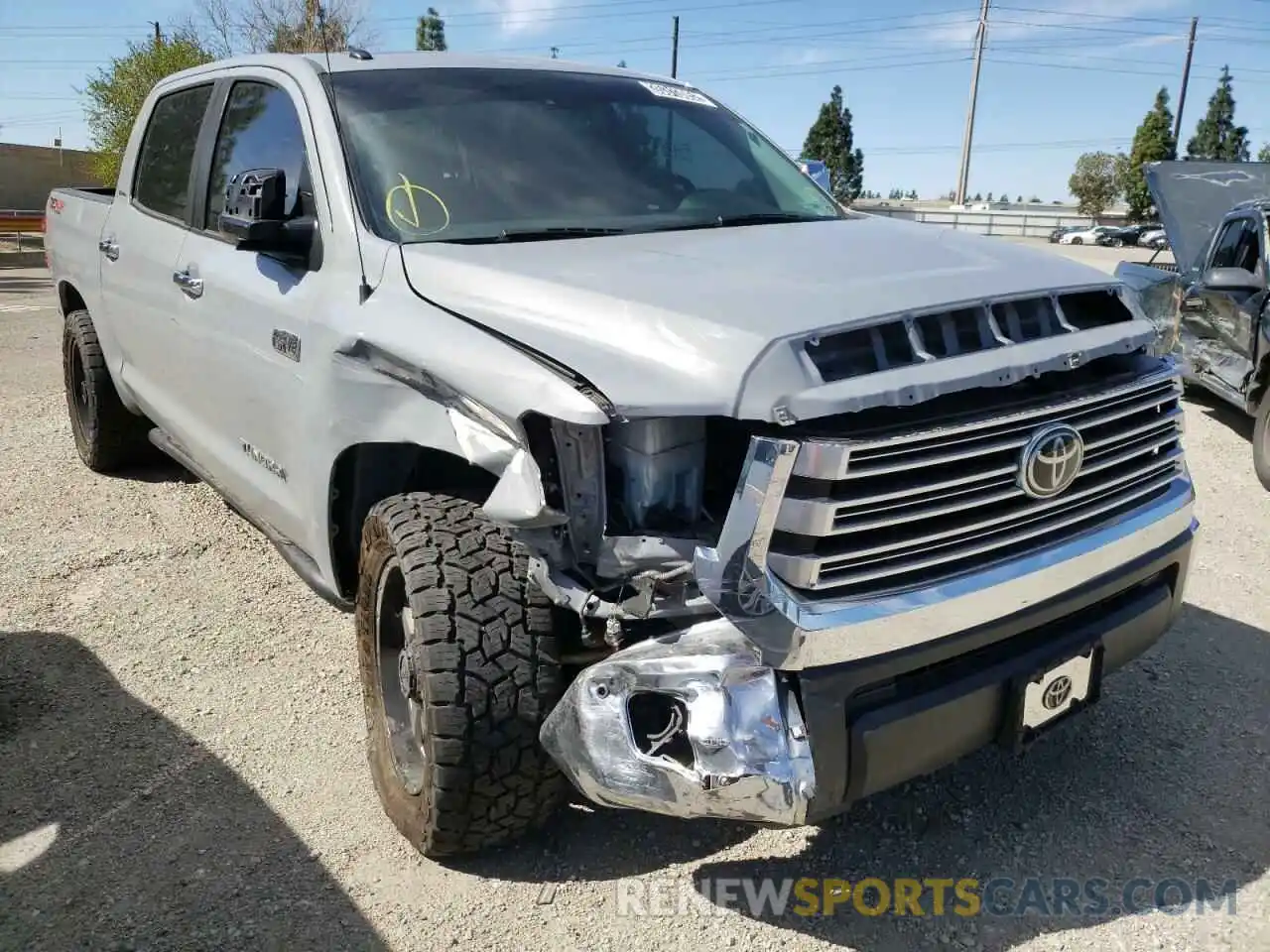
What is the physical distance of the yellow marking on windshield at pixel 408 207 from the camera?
289 centimetres

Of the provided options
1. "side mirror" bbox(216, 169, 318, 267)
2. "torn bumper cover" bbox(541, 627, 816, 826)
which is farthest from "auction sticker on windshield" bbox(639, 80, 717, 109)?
"torn bumper cover" bbox(541, 627, 816, 826)

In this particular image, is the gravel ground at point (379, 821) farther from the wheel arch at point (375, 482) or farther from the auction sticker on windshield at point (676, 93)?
the auction sticker on windshield at point (676, 93)

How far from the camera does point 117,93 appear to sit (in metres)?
30.5

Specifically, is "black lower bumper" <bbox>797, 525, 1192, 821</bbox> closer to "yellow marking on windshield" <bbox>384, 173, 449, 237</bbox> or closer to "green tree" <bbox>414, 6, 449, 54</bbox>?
"yellow marking on windshield" <bbox>384, 173, 449, 237</bbox>

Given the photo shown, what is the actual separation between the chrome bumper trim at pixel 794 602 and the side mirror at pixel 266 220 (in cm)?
166

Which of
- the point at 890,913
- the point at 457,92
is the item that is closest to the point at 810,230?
the point at 457,92

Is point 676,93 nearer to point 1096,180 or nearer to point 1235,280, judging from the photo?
point 1235,280

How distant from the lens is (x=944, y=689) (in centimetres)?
220

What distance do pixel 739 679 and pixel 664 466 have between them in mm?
462

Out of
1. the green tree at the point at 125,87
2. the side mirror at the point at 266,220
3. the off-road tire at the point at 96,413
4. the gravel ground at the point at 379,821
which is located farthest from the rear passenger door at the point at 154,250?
the green tree at the point at 125,87

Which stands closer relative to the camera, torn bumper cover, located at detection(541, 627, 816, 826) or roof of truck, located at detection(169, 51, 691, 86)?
torn bumper cover, located at detection(541, 627, 816, 826)

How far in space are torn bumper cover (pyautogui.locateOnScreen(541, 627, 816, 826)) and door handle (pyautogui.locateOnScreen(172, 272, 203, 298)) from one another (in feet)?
7.68

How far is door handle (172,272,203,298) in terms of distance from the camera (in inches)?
146

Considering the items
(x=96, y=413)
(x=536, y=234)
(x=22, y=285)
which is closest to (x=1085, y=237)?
(x=22, y=285)
